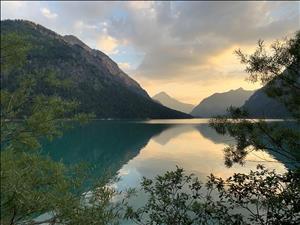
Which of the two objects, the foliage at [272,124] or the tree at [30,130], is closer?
the foliage at [272,124]

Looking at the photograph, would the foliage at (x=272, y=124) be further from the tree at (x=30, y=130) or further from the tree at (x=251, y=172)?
the tree at (x=30, y=130)

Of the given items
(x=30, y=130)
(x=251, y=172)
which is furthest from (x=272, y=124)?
(x=30, y=130)

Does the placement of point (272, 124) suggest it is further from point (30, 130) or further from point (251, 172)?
point (30, 130)

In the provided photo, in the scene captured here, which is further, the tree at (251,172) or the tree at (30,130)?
the tree at (30,130)

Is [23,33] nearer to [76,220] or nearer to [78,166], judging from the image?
[78,166]

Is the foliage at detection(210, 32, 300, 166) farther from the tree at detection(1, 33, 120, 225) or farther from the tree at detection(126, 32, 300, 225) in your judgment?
the tree at detection(1, 33, 120, 225)

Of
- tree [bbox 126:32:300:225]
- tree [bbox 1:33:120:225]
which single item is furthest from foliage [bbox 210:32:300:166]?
tree [bbox 1:33:120:225]

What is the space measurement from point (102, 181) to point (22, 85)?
5627 millimetres

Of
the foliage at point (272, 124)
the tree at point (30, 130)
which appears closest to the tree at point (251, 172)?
the foliage at point (272, 124)

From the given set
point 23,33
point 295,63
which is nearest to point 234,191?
point 295,63

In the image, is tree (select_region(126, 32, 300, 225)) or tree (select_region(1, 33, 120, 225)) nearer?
tree (select_region(126, 32, 300, 225))

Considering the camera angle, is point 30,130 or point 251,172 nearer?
point 251,172

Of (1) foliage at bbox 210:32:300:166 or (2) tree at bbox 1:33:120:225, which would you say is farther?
(2) tree at bbox 1:33:120:225

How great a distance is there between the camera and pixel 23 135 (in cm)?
1588
